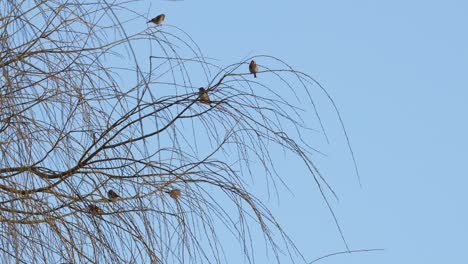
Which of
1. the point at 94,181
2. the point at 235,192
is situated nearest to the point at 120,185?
the point at 94,181

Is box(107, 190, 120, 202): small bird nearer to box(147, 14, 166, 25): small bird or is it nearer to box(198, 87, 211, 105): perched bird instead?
box(198, 87, 211, 105): perched bird

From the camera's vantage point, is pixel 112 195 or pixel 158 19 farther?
pixel 158 19

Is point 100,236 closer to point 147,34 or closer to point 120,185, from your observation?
point 120,185

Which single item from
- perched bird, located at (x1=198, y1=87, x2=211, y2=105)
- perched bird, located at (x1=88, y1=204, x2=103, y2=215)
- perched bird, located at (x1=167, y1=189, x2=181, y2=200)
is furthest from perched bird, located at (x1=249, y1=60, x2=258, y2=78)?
perched bird, located at (x1=88, y1=204, x2=103, y2=215)

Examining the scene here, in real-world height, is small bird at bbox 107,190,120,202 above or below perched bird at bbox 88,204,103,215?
above

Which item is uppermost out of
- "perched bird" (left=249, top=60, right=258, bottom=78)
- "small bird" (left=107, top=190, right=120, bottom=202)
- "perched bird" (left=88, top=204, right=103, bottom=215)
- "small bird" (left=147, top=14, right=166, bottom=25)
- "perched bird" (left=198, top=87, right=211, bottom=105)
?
"small bird" (left=147, top=14, right=166, bottom=25)

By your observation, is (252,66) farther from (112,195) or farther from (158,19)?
(112,195)

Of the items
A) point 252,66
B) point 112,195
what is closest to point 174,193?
point 112,195

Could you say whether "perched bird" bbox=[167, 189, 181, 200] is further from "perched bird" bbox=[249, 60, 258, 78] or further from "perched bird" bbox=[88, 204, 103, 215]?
"perched bird" bbox=[249, 60, 258, 78]

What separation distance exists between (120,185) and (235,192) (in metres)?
0.21

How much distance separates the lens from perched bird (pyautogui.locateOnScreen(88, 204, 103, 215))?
96.8 inches

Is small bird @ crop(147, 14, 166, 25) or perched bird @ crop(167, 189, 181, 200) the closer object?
perched bird @ crop(167, 189, 181, 200)

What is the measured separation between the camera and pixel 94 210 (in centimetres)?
247

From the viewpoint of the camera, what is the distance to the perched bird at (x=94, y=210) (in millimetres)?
2459
